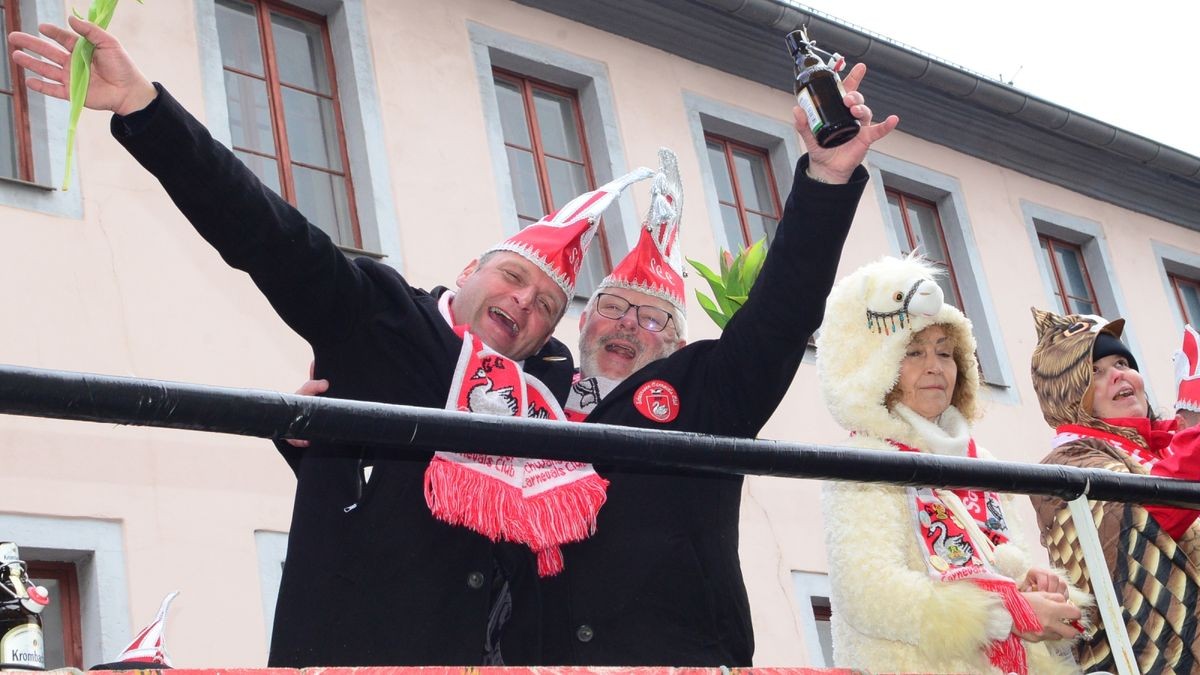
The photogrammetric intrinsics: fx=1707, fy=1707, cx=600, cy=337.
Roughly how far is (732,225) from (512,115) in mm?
1840

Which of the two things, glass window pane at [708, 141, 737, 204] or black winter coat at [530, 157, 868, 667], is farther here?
glass window pane at [708, 141, 737, 204]

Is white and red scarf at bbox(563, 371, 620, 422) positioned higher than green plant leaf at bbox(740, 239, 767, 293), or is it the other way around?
green plant leaf at bbox(740, 239, 767, 293)

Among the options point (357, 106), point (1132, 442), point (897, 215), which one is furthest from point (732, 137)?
point (1132, 442)

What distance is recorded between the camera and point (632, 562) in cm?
324

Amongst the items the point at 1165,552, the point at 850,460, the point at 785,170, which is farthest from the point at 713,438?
the point at 785,170

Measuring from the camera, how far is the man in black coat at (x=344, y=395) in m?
2.94

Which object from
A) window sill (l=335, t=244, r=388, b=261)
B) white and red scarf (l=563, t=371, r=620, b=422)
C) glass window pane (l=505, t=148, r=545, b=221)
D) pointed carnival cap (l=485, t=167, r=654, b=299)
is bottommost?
white and red scarf (l=563, t=371, r=620, b=422)

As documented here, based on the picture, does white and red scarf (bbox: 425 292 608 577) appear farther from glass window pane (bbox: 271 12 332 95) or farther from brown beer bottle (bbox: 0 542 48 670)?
glass window pane (bbox: 271 12 332 95)

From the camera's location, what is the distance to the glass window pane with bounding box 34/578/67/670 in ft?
22.9

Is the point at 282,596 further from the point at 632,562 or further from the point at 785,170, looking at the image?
the point at 785,170

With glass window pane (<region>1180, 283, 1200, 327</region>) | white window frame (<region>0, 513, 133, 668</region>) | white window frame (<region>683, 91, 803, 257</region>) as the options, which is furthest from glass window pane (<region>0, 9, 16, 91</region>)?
glass window pane (<region>1180, 283, 1200, 327</region>)

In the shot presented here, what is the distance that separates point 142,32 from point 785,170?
16.0 feet

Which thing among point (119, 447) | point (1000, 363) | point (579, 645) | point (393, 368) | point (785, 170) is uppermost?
point (785, 170)

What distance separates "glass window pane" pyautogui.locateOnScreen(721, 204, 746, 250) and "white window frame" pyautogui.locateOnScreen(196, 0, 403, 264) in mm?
2824
